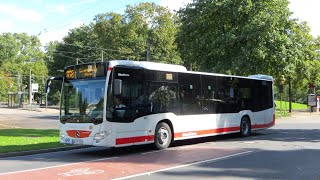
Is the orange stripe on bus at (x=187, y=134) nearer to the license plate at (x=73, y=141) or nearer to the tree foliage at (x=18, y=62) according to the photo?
the license plate at (x=73, y=141)

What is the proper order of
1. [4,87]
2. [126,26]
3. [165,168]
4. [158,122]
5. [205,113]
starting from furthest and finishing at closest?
1. [4,87]
2. [126,26]
3. [205,113]
4. [158,122]
5. [165,168]

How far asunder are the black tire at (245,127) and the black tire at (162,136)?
552 centimetres

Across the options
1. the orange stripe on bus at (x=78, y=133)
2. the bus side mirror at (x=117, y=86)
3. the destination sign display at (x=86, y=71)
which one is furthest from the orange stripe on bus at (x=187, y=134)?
the destination sign display at (x=86, y=71)

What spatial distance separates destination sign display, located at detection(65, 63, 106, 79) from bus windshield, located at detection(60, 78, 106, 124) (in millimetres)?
149

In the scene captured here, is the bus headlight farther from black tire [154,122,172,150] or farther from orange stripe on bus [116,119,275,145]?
black tire [154,122,172,150]

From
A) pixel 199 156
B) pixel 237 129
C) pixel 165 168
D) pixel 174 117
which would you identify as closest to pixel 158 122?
pixel 174 117

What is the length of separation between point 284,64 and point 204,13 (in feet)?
25.1

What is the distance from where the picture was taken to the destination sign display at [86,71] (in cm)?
1366

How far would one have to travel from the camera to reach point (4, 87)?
109500mm

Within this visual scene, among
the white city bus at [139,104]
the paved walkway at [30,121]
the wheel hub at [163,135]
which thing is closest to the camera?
the white city bus at [139,104]

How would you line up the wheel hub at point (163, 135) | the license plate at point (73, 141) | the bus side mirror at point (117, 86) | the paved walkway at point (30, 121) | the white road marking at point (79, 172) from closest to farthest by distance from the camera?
the white road marking at point (79, 172) < the bus side mirror at point (117, 86) < the license plate at point (73, 141) < the wheel hub at point (163, 135) < the paved walkway at point (30, 121)

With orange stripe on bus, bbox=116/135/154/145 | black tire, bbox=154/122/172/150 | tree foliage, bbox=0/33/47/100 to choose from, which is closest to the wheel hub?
black tire, bbox=154/122/172/150

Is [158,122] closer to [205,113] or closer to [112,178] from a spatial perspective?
[205,113]

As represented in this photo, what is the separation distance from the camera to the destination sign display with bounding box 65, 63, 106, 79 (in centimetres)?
1366
